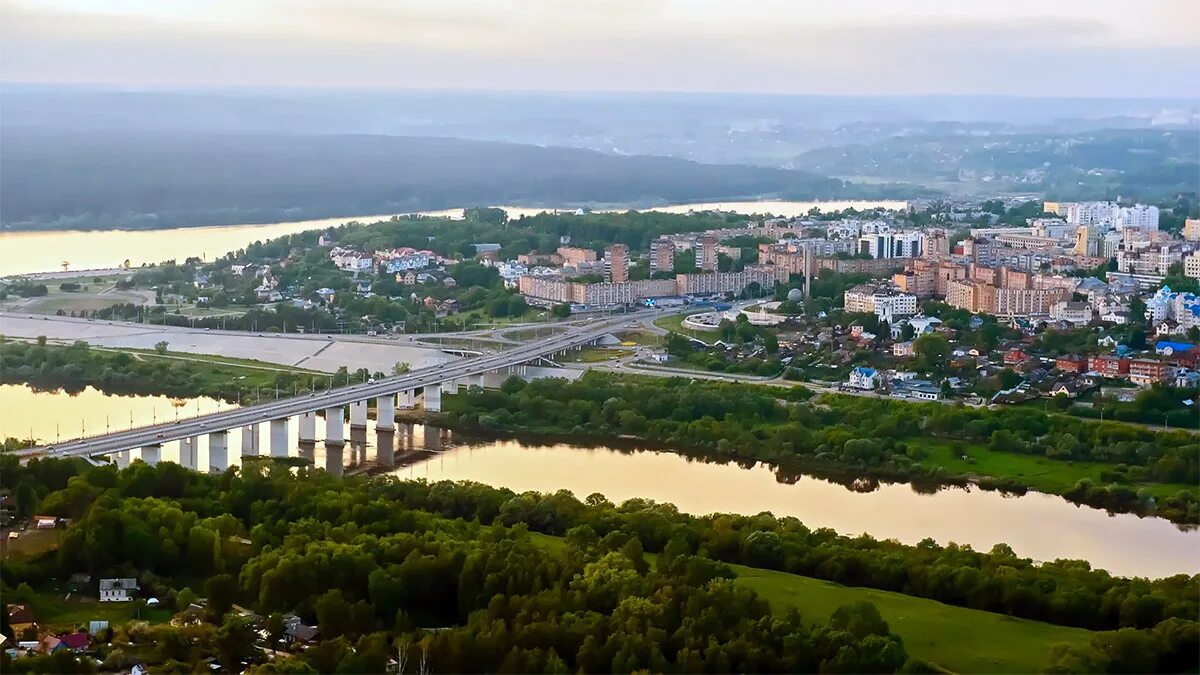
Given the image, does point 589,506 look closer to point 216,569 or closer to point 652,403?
point 216,569

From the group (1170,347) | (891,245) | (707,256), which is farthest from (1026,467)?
(891,245)

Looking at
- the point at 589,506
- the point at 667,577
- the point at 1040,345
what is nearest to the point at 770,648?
the point at 667,577

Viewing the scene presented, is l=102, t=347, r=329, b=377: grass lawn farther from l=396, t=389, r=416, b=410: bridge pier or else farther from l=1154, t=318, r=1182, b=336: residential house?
l=1154, t=318, r=1182, b=336: residential house

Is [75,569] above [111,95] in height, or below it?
below

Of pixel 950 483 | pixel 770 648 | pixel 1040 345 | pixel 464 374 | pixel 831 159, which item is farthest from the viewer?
pixel 831 159

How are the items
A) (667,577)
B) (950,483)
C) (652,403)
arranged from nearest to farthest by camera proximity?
(667,577) < (950,483) < (652,403)

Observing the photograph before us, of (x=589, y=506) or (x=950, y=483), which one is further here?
(x=950, y=483)

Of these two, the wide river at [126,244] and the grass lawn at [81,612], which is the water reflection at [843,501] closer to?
the grass lawn at [81,612]

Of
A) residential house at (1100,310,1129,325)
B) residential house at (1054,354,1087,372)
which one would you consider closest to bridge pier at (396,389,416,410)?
residential house at (1054,354,1087,372)

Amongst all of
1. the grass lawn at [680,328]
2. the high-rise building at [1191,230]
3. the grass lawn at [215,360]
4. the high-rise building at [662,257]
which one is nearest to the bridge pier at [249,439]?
the grass lawn at [215,360]
